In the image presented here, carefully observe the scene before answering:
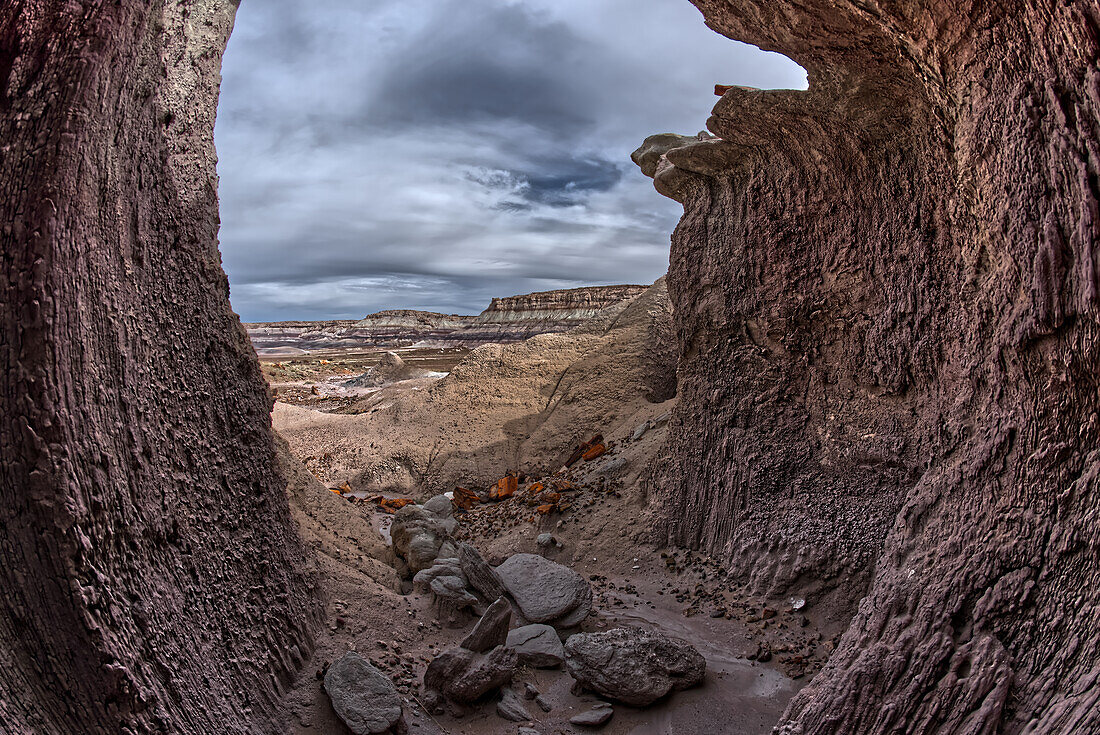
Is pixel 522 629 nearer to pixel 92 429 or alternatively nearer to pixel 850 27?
pixel 92 429

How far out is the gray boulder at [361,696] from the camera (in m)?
2.69

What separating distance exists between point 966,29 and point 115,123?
2938mm

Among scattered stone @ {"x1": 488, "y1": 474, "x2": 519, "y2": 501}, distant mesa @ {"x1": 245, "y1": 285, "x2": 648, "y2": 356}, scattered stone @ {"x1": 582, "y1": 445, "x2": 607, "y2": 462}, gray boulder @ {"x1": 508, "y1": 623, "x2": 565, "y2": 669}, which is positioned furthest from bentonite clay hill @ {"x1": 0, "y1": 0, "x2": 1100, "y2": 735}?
distant mesa @ {"x1": 245, "y1": 285, "x2": 648, "y2": 356}

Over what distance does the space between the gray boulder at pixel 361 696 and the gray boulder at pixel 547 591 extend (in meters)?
1.22

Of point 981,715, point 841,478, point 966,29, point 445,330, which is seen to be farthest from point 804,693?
point 445,330

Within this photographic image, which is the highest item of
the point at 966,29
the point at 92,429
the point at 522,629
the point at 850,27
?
the point at 850,27

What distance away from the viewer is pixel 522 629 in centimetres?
379

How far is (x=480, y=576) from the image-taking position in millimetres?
4047

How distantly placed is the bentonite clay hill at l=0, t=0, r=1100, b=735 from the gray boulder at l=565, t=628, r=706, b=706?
27mm

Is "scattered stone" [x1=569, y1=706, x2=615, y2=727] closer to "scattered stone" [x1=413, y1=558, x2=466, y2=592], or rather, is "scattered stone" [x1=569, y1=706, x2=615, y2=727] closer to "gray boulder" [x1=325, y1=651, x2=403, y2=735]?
"gray boulder" [x1=325, y1=651, x2=403, y2=735]

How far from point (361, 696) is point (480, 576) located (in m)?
1.33

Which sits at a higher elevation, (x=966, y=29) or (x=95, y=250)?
(x=966, y=29)

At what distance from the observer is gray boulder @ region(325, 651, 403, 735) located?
8.83 feet

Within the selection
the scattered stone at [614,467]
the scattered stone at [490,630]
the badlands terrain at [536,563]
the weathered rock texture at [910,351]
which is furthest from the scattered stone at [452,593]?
the scattered stone at [614,467]
